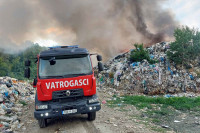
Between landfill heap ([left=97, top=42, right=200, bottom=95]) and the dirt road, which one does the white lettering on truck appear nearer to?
the dirt road

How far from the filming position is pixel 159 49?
17219mm

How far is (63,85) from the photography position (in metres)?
5.17

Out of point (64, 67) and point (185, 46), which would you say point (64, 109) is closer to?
point (64, 67)

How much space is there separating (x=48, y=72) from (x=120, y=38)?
1881cm

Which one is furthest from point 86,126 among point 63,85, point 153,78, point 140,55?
point 140,55

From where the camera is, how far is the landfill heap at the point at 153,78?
1340 cm

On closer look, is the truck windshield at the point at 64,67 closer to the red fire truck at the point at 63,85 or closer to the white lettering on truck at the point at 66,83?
the red fire truck at the point at 63,85

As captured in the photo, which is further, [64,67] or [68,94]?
[64,67]

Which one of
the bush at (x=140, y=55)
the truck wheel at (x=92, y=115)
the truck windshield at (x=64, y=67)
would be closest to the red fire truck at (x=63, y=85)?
the truck windshield at (x=64, y=67)

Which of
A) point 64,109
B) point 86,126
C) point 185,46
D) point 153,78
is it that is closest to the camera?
point 64,109

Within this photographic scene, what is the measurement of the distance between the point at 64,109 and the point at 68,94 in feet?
1.40

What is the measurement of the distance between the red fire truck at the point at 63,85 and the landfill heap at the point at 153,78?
25.7 feet

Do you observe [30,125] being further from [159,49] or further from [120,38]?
[120,38]

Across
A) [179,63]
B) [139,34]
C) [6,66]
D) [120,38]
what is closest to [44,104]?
[179,63]
